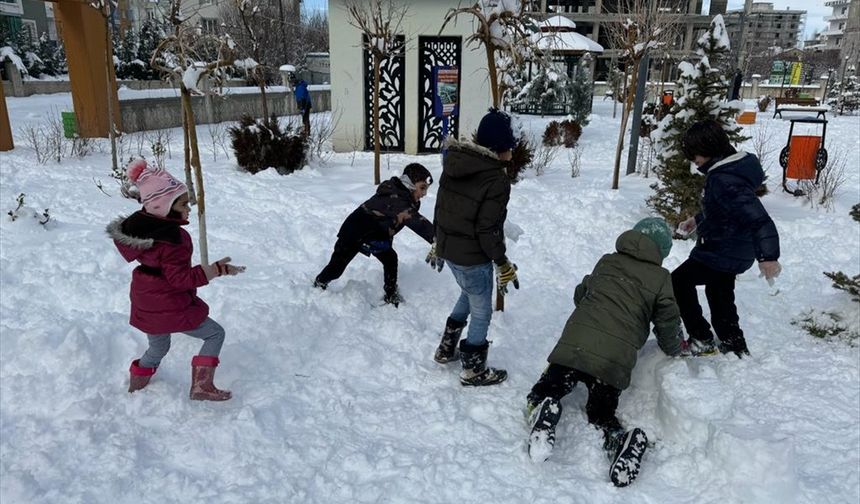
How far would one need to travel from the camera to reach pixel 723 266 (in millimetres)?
3549

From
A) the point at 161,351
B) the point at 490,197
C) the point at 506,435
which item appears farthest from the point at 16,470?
the point at 490,197

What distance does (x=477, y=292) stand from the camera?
135 inches

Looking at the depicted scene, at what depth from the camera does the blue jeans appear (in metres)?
3.37

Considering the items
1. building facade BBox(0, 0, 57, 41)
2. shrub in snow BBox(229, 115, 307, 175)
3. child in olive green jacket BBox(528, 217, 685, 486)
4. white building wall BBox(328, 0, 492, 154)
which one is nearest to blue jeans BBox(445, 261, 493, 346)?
child in olive green jacket BBox(528, 217, 685, 486)

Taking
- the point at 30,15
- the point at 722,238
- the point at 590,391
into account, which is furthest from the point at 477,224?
the point at 30,15

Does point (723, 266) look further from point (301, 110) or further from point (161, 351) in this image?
point (301, 110)

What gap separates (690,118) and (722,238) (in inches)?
134

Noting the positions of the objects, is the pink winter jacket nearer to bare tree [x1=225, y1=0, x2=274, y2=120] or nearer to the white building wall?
bare tree [x1=225, y1=0, x2=274, y2=120]

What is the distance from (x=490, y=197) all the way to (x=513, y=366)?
4.18 ft

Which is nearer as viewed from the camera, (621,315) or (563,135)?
(621,315)

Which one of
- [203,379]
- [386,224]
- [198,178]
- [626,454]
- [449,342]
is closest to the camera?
[626,454]

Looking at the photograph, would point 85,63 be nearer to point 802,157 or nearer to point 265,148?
point 265,148

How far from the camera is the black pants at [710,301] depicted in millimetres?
3656

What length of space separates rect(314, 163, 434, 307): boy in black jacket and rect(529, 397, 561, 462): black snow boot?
1.60m
